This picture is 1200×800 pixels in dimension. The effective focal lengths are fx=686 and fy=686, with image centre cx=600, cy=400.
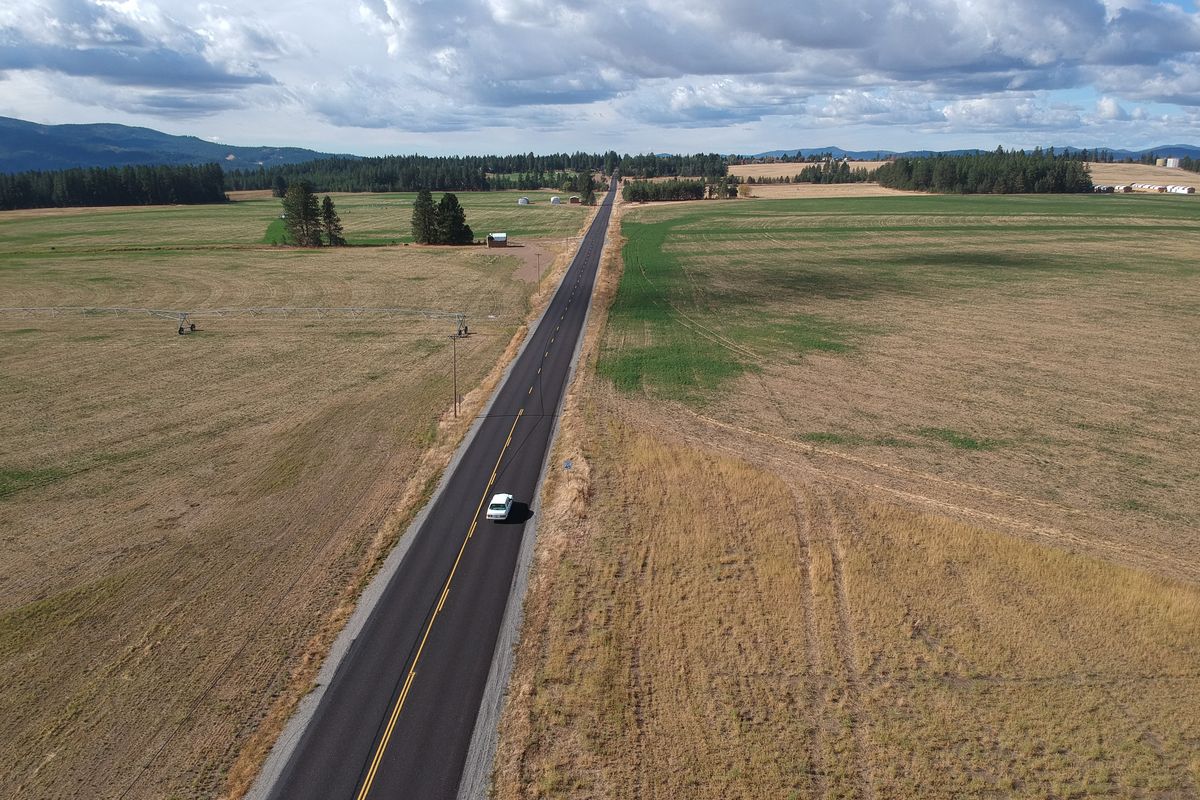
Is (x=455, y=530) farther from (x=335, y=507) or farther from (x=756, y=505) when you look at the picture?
(x=756, y=505)

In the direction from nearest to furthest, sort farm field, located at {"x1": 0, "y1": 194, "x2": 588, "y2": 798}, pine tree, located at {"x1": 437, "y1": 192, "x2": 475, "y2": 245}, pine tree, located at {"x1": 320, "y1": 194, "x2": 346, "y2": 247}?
farm field, located at {"x1": 0, "y1": 194, "x2": 588, "y2": 798}, pine tree, located at {"x1": 320, "y1": 194, "x2": 346, "y2": 247}, pine tree, located at {"x1": 437, "y1": 192, "x2": 475, "y2": 245}

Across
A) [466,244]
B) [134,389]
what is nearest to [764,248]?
[466,244]

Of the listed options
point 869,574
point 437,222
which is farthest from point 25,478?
point 437,222

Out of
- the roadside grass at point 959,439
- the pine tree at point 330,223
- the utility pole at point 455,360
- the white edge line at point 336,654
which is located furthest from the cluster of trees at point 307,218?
the roadside grass at point 959,439

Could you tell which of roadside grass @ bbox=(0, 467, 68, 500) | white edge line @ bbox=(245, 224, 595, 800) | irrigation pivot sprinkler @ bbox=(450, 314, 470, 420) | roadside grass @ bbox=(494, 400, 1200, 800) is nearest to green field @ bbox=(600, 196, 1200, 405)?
irrigation pivot sprinkler @ bbox=(450, 314, 470, 420)

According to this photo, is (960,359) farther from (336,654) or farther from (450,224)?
(450,224)

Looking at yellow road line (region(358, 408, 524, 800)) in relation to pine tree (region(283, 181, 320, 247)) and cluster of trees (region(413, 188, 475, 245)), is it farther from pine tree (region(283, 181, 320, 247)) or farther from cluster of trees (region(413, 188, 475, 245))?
pine tree (region(283, 181, 320, 247))

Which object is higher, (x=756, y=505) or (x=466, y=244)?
(x=466, y=244)
